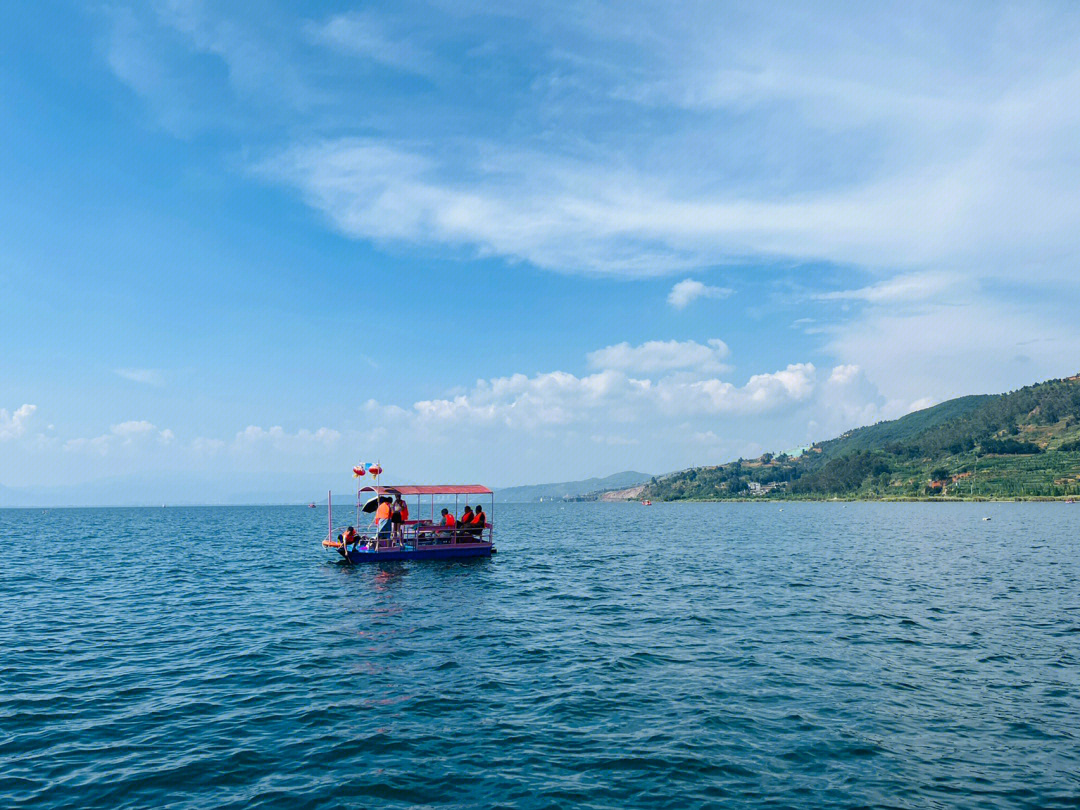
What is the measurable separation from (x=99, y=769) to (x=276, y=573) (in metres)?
37.4

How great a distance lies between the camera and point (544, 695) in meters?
19.3

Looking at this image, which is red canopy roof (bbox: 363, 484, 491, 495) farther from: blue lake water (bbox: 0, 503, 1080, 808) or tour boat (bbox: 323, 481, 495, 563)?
blue lake water (bbox: 0, 503, 1080, 808)

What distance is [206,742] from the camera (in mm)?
15867

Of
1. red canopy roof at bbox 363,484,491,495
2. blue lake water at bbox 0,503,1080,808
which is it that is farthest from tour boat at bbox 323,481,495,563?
blue lake water at bbox 0,503,1080,808

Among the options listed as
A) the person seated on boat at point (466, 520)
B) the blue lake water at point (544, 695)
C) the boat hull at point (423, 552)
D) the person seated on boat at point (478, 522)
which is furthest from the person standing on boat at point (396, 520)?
the blue lake water at point (544, 695)

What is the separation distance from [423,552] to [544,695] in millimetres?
36777

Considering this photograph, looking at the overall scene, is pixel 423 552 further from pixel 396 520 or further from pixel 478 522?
pixel 478 522

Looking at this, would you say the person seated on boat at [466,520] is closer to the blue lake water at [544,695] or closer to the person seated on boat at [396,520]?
the person seated on boat at [396,520]

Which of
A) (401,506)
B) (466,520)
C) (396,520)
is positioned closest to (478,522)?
(466,520)

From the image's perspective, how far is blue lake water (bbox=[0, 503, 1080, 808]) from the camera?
13.6 m

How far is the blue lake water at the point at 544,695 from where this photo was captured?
13.6 m

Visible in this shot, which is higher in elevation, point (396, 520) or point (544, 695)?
point (396, 520)

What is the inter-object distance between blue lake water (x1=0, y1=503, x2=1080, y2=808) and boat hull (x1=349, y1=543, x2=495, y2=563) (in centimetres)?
1066

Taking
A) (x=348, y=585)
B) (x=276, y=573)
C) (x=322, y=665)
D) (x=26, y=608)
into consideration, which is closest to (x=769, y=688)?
(x=322, y=665)
